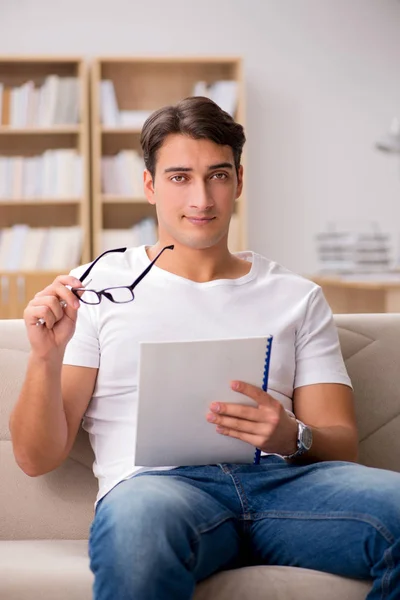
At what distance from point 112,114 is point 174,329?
3.50 metres

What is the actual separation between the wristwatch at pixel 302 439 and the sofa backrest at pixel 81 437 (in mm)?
323

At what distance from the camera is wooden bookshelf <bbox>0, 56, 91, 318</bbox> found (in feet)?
15.8

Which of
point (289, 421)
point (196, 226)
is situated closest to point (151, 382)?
point (289, 421)

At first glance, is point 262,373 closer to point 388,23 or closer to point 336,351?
point 336,351

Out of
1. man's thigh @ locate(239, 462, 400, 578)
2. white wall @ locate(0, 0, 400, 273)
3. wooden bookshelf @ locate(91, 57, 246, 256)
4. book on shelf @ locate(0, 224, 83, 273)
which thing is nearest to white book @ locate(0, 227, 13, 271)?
book on shelf @ locate(0, 224, 83, 273)

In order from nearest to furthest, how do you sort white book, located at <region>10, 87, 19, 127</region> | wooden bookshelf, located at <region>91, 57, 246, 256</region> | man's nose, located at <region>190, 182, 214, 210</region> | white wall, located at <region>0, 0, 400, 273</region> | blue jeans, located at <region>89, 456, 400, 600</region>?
blue jeans, located at <region>89, 456, 400, 600</region> → man's nose, located at <region>190, 182, 214, 210</region> → white book, located at <region>10, 87, 19, 127</region> → wooden bookshelf, located at <region>91, 57, 246, 256</region> → white wall, located at <region>0, 0, 400, 273</region>

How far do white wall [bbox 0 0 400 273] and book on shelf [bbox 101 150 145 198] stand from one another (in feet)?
2.29

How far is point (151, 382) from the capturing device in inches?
54.6

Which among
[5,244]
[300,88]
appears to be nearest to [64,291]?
[5,244]

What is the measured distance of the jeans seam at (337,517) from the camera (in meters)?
1.34

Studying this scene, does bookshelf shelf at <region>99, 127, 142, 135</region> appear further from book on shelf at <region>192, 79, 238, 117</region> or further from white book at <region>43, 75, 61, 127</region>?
book on shelf at <region>192, 79, 238, 117</region>

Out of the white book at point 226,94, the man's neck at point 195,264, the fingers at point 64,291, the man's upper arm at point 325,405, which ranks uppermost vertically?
the white book at point 226,94

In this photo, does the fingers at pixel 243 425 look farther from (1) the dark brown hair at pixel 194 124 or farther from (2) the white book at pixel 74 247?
(2) the white book at pixel 74 247

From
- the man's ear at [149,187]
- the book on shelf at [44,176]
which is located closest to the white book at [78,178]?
the book on shelf at [44,176]
